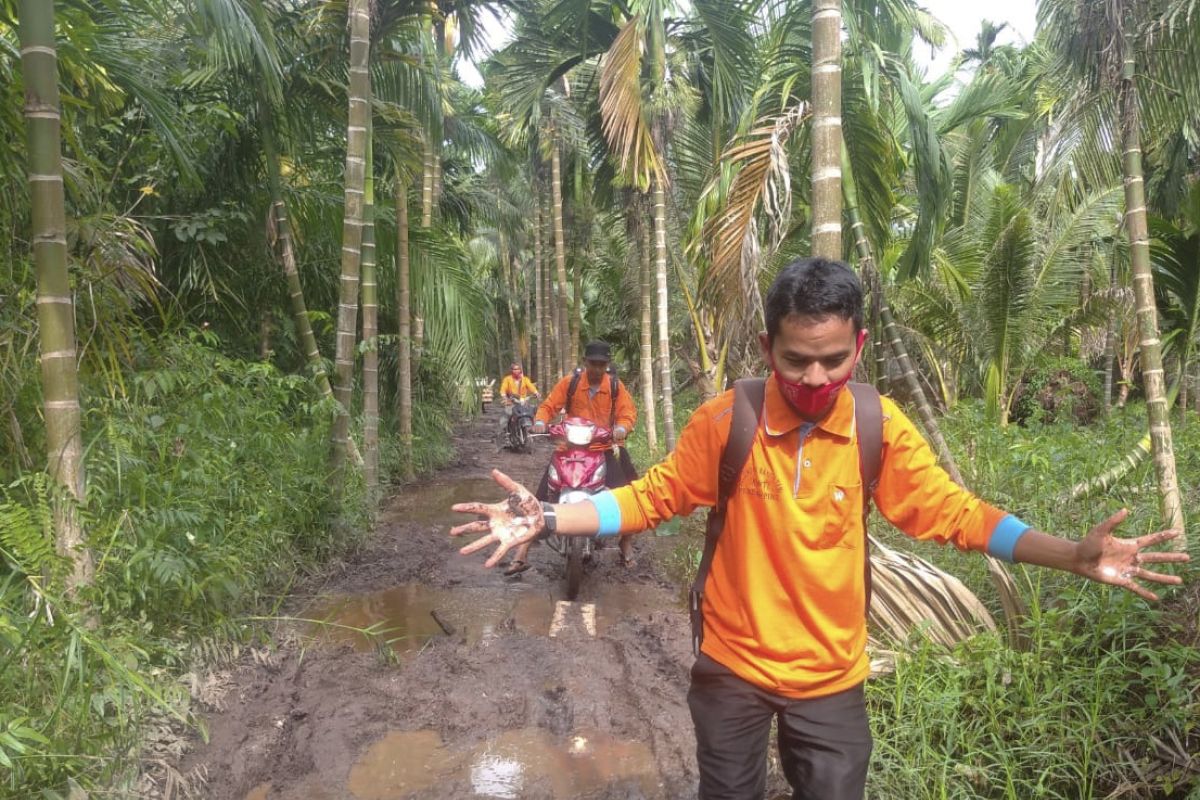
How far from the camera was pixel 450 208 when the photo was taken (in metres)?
14.3

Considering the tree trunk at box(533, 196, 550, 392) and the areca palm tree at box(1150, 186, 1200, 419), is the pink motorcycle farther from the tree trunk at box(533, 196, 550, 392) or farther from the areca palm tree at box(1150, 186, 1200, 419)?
the tree trunk at box(533, 196, 550, 392)

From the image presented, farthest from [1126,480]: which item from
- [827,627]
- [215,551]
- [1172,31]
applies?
[215,551]

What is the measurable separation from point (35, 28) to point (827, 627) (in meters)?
3.69

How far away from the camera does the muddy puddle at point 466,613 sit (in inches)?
194

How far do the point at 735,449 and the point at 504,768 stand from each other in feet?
7.14

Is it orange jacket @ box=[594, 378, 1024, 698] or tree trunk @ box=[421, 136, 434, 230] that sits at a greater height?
tree trunk @ box=[421, 136, 434, 230]

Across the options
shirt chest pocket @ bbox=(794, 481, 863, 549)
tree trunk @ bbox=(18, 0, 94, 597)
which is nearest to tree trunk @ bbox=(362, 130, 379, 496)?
tree trunk @ bbox=(18, 0, 94, 597)

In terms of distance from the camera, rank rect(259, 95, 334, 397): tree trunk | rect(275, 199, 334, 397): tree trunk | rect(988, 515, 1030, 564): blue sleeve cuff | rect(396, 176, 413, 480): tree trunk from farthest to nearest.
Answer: rect(396, 176, 413, 480): tree trunk
rect(275, 199, 334, 397): tree trunk
rect(259, 95, 334, 397): tree trunk
rect(988, 515, 1030, 564): blue sleeve cuff

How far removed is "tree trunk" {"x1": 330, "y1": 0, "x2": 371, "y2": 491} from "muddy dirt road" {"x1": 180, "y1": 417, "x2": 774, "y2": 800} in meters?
1.22

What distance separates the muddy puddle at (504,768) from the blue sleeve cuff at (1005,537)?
193cm

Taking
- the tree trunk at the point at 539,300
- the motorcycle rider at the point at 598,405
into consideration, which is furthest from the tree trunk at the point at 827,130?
the tree trunk at the point at 539,300

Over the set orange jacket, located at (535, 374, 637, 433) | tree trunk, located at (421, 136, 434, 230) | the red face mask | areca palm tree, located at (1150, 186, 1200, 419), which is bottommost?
orange jacket, located at (535, 374, 637, 433)

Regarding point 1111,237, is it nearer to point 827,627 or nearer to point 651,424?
point 651,424

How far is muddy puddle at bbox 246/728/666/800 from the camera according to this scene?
3.19 metres
